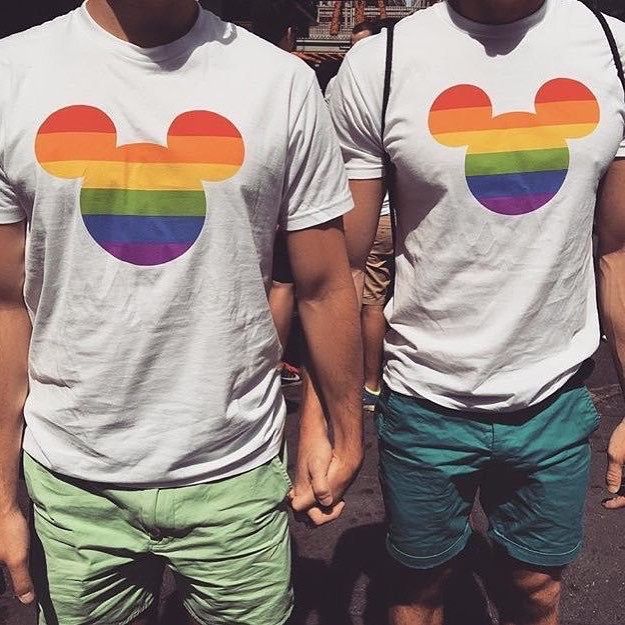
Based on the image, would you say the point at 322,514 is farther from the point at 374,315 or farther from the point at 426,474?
the point at 374,315

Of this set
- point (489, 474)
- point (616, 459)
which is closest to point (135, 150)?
point (489, 474)

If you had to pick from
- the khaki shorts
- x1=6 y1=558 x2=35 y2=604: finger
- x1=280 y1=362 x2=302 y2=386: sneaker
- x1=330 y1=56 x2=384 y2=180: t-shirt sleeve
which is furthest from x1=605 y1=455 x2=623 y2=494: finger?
x1=280 y1=362 x2=302 y2=386: sneaker

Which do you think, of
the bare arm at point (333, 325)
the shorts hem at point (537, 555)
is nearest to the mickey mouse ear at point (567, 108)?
the bare arm at point (333, 325)

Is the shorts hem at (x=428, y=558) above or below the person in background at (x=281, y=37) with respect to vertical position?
below

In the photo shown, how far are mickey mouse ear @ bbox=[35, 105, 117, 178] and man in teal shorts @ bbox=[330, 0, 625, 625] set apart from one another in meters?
0.61

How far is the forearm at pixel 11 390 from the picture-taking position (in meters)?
1.41

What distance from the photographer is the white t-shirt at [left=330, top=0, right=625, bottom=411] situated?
160 cm

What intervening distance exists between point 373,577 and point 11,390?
191 cm

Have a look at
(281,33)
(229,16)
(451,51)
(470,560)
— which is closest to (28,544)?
(451,51)

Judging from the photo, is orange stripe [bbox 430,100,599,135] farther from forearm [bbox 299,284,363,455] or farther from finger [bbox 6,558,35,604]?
finger [bbox 6,558,35,604]

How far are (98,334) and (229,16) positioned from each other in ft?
22.3

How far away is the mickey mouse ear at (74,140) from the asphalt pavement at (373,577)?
1.94 metres

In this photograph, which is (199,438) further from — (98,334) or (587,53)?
(587,53)

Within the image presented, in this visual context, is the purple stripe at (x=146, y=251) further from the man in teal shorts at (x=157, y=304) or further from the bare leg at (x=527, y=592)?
the bare leg at (x=527, y=592)
